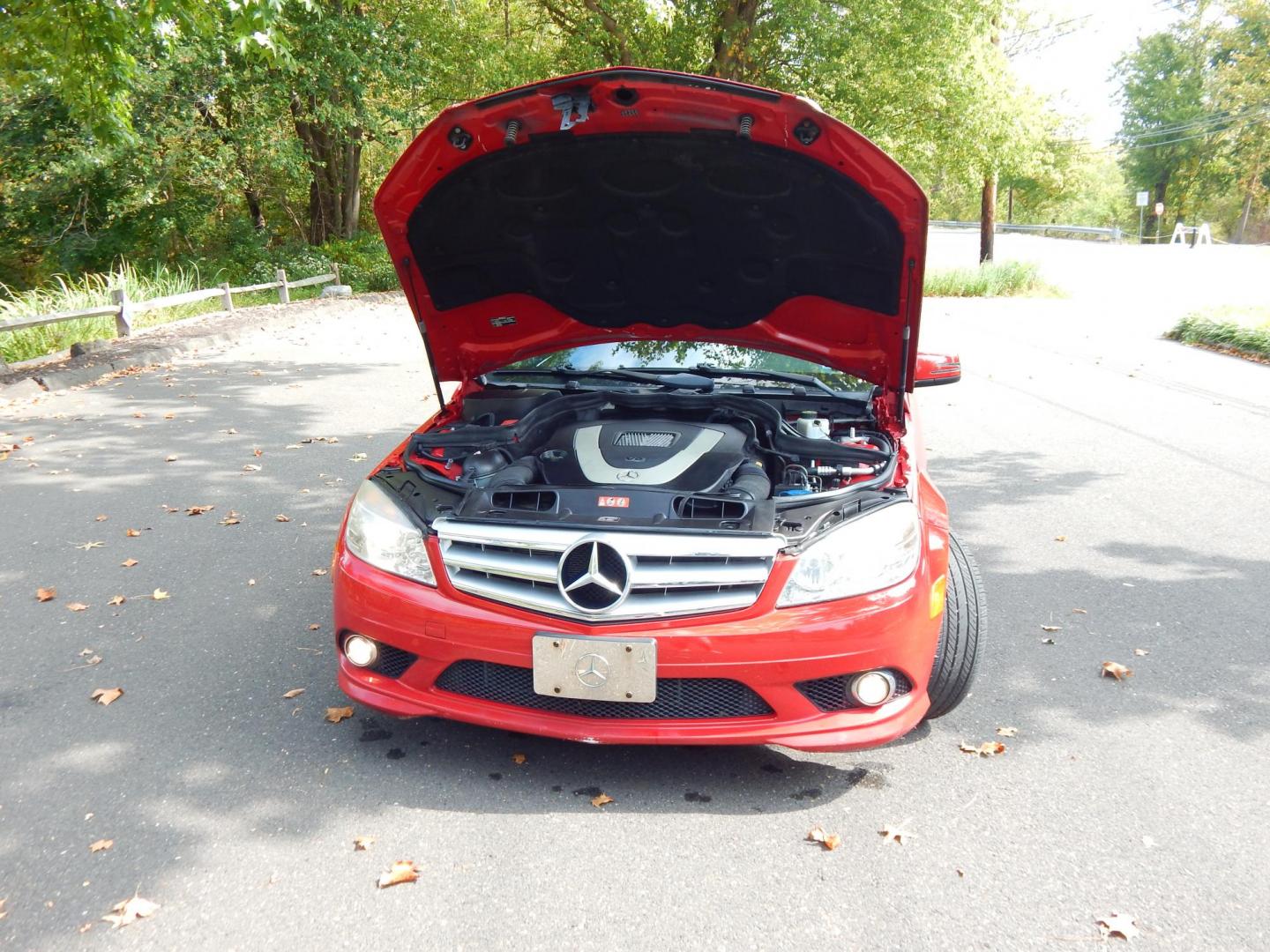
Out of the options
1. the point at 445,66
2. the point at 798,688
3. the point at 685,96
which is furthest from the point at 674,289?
the point at 445,66

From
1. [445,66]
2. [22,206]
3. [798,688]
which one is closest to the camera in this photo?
[798,688]

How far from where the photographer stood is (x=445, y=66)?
23391 mm

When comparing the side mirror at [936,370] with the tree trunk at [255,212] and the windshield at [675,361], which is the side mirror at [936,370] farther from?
the tree trunk at [255,212]

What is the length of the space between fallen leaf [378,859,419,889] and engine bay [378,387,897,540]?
981 millimetres

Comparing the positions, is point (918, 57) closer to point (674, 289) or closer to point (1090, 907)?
point (674, 289)

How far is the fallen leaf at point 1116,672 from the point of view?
3.66 meters

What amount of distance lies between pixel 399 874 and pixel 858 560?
1.51m

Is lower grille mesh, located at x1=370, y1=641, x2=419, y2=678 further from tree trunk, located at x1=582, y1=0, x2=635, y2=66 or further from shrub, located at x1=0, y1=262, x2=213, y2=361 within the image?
tree trunk, located at x1=582, y1=0, x2=635, y2=66

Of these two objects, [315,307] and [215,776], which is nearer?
[215,776]

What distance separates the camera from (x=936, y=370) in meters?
4.35

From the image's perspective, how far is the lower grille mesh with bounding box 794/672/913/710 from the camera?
2.70 m

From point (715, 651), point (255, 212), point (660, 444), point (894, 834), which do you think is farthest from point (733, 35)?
point (894, 834)

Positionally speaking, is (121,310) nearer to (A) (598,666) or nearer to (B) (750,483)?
(B) (750,483)

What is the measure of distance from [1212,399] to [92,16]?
37.3 feet
